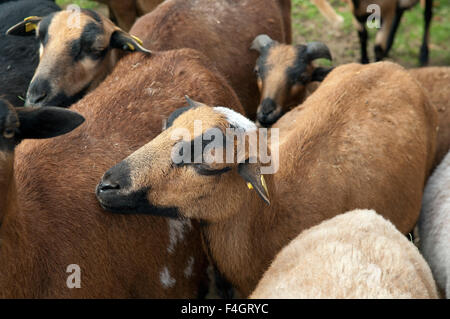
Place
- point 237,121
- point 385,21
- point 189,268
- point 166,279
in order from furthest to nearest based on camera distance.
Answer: point 385,21
point 189,268
point 166,279
point 237,121

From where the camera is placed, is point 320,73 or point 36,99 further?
point 320,73

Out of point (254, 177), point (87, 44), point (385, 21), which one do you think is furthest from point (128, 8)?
point (254, 177)

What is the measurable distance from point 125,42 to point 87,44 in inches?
15.1

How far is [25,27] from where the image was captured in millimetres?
5324

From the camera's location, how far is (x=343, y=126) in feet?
14.7

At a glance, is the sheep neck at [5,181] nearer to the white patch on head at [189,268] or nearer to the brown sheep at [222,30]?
the white patch on head at [189,268]

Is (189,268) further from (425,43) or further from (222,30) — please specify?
(425,43)

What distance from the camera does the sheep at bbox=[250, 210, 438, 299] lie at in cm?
295

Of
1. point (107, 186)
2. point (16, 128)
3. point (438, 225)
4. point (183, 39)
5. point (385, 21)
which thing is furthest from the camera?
point (385, 21)

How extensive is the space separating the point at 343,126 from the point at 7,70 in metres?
3.67

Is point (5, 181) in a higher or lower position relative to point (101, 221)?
higher

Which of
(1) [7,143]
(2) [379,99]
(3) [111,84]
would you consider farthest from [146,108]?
(2) [379,99]

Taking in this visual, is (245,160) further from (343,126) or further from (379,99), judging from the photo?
(379,99)

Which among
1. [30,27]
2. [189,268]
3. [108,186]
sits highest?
[30,27]
